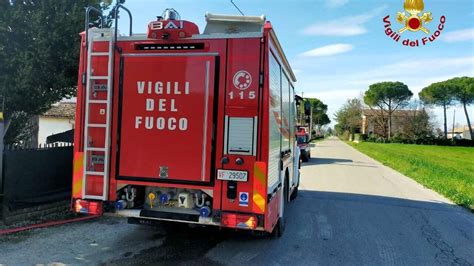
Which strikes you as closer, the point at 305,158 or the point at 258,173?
the point at 258,173

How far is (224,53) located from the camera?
4941 mm

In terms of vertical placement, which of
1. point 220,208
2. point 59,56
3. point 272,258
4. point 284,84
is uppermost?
point 59,56

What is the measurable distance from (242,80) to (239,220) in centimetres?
172

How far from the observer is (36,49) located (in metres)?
7.59

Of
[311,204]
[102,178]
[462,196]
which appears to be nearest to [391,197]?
[462,196]

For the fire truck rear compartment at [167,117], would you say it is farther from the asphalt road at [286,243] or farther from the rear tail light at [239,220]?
the asphalt road at [286,243]

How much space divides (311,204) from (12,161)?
21.5 ft

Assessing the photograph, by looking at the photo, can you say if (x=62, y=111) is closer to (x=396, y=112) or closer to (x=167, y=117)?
(x=167, y=117)

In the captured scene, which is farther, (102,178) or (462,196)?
(462,196)

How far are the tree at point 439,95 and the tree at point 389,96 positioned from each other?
3.62 meters

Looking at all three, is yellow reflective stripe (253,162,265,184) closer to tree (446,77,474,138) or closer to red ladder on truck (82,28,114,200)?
red ladder on truck (82,28,114,200)

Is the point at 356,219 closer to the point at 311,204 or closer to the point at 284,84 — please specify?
the point at 311,204

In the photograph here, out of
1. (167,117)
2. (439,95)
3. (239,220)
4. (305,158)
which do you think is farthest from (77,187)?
(439,95)

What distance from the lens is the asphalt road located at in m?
5.31
